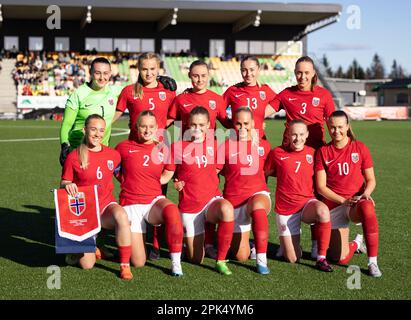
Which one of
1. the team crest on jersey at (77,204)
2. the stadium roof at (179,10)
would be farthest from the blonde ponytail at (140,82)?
the stadium roof at (179,10)

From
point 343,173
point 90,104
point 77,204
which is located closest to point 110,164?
point 77,204

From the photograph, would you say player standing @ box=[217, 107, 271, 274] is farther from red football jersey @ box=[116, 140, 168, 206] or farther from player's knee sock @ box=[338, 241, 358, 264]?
player's knee sock @ box=[338, 241, 358, 264]

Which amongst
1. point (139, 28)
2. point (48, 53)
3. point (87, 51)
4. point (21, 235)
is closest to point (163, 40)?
point (139, 28)

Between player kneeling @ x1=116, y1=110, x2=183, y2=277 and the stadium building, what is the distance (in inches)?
1232

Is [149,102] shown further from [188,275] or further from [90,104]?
[188,275]

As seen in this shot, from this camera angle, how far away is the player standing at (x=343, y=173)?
499 cm

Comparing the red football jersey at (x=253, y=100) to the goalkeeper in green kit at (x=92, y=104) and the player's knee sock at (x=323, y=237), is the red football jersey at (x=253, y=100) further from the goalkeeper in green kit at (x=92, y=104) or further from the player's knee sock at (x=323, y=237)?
the player's knee sock at (x=323, y=237)

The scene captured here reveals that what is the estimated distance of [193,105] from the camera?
5.46 metres

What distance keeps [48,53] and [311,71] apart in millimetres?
36835

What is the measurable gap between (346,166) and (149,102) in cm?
190

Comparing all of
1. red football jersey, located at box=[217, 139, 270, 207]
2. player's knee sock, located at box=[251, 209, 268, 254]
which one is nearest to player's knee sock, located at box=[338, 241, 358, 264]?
player's knee sock, located at box=[251, 209, 268, 254]

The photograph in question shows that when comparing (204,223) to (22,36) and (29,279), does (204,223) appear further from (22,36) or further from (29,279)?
(22,36)
